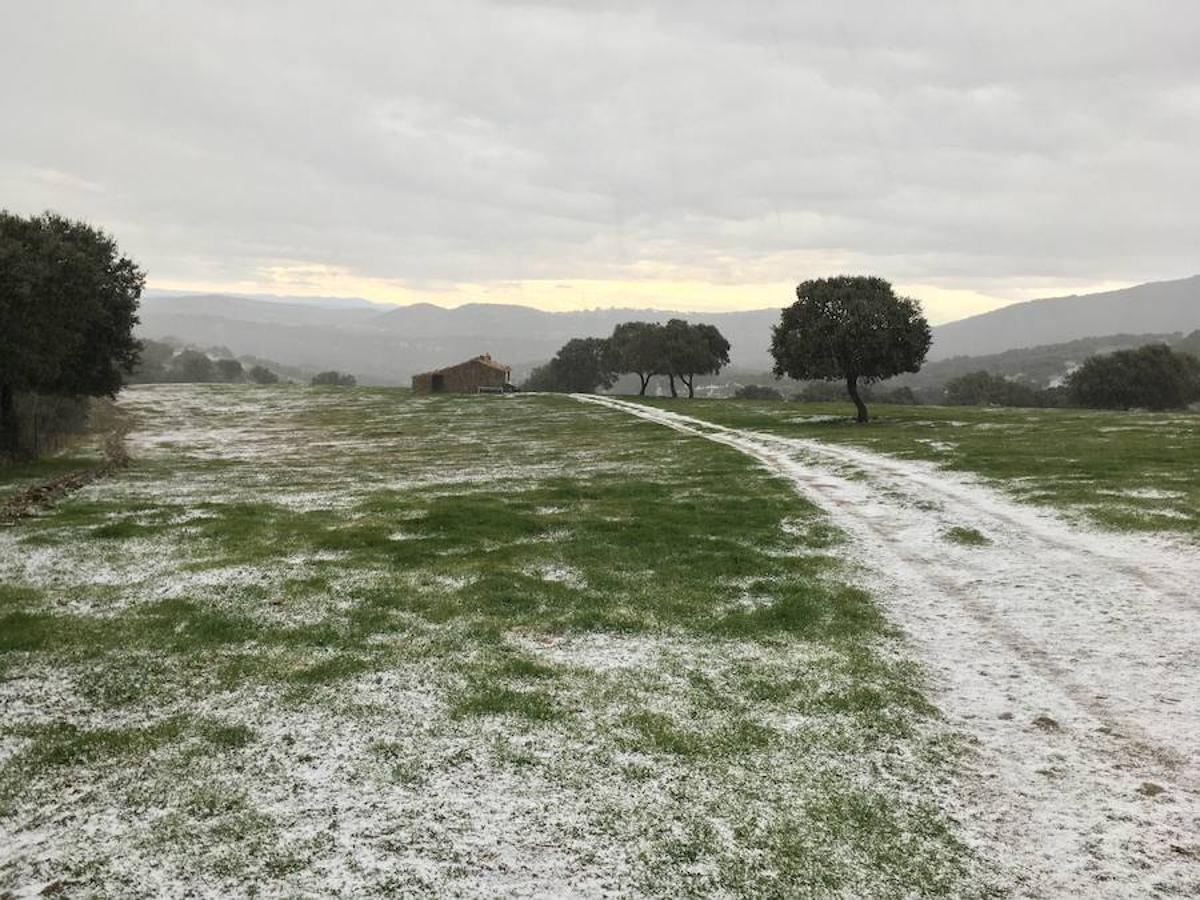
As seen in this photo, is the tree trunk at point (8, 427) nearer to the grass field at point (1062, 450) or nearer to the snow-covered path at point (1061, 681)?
the snow-covered path at point (1061, 681)

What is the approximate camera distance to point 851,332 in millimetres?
48844

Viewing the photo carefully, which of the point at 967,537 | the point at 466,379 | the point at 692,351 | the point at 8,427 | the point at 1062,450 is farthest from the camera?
the point at 466,379

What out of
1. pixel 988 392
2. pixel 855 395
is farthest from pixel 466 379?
pixel 988 392

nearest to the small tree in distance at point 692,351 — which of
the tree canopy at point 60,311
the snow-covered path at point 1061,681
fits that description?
the tree canopy at point 60,311

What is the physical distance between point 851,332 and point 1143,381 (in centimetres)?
7451

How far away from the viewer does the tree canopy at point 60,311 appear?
1234 inches

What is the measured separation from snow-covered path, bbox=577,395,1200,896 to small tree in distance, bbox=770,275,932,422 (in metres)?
30.5

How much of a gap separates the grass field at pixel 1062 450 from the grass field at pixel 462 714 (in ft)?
28.6

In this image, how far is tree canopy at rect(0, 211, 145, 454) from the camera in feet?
103

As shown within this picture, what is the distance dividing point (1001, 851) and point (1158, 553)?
12604 millimetres

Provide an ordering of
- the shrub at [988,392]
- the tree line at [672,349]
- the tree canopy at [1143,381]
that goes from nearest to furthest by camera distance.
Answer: the tree canopy at [1143,381] → the tree line at [672,349] → the shrub at [988,392]

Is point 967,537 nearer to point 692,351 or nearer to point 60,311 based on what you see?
point 60,311

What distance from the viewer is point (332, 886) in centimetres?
648

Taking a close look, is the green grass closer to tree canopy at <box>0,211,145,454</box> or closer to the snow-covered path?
the snow-covered path
